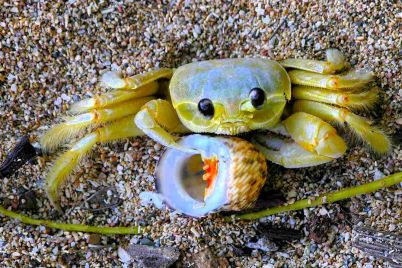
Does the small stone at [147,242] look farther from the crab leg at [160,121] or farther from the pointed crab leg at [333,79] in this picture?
the pointed crab leg at [333,79]

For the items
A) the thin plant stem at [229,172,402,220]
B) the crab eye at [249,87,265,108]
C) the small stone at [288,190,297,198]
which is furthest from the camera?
the small stone at [288,190,297,198]

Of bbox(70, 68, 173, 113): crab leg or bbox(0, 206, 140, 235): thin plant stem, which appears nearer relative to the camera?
bbox(70, 68, 173, 113): crab leg

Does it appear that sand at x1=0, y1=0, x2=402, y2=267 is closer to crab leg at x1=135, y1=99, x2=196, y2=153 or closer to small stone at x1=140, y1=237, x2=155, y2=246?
small stone at x1=140, y1=237, x2=155, y2=246

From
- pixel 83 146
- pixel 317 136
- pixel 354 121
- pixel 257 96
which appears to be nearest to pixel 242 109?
pixel 257 96

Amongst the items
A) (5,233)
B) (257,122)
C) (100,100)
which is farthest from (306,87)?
(5,233)

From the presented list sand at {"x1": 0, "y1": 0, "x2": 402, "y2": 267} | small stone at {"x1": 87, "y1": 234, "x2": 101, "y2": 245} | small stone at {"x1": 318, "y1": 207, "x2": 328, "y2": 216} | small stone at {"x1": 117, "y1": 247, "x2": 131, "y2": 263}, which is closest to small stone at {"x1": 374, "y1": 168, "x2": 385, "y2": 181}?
sand at {"x1": 0, "y1": 0, "x2": 402, "y2": 267}

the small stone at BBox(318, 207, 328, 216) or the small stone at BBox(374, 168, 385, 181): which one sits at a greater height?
the small stone at BBox(374, 168, 385, 181)
